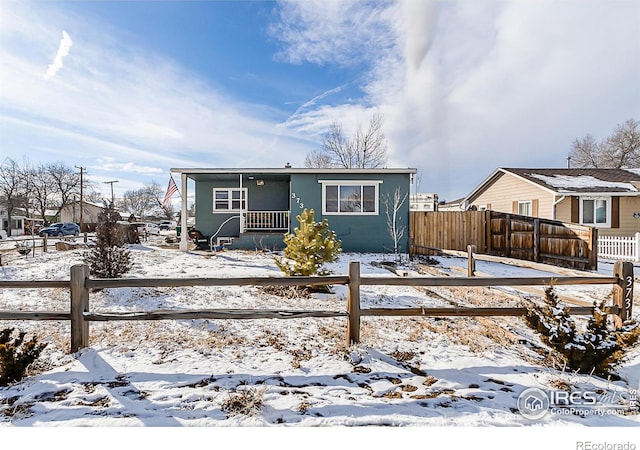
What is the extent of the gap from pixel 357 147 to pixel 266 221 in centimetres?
1495

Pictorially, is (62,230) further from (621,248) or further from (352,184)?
(621,248)

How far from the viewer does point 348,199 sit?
463 inches

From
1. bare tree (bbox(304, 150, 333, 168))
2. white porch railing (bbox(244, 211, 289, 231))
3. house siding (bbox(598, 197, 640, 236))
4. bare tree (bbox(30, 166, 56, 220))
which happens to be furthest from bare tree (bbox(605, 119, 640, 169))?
bare tree (bbox(30, 166, 56, 220))

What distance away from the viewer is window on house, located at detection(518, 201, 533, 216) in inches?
553

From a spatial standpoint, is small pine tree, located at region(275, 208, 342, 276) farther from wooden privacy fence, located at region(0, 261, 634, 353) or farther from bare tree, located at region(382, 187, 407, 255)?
bare tree, located at region(382, 187, 407, 255)

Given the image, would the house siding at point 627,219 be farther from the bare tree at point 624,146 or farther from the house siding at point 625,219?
the bare tree at point 624,146

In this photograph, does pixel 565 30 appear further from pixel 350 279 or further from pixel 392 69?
pixel 350 279

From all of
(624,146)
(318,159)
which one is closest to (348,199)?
(318,159)

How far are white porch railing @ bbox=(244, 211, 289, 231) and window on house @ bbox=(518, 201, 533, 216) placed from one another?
11.8m

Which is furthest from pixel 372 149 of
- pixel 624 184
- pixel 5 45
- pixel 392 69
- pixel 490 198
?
pixel 5 45

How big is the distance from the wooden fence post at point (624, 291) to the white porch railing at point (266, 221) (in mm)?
10934
